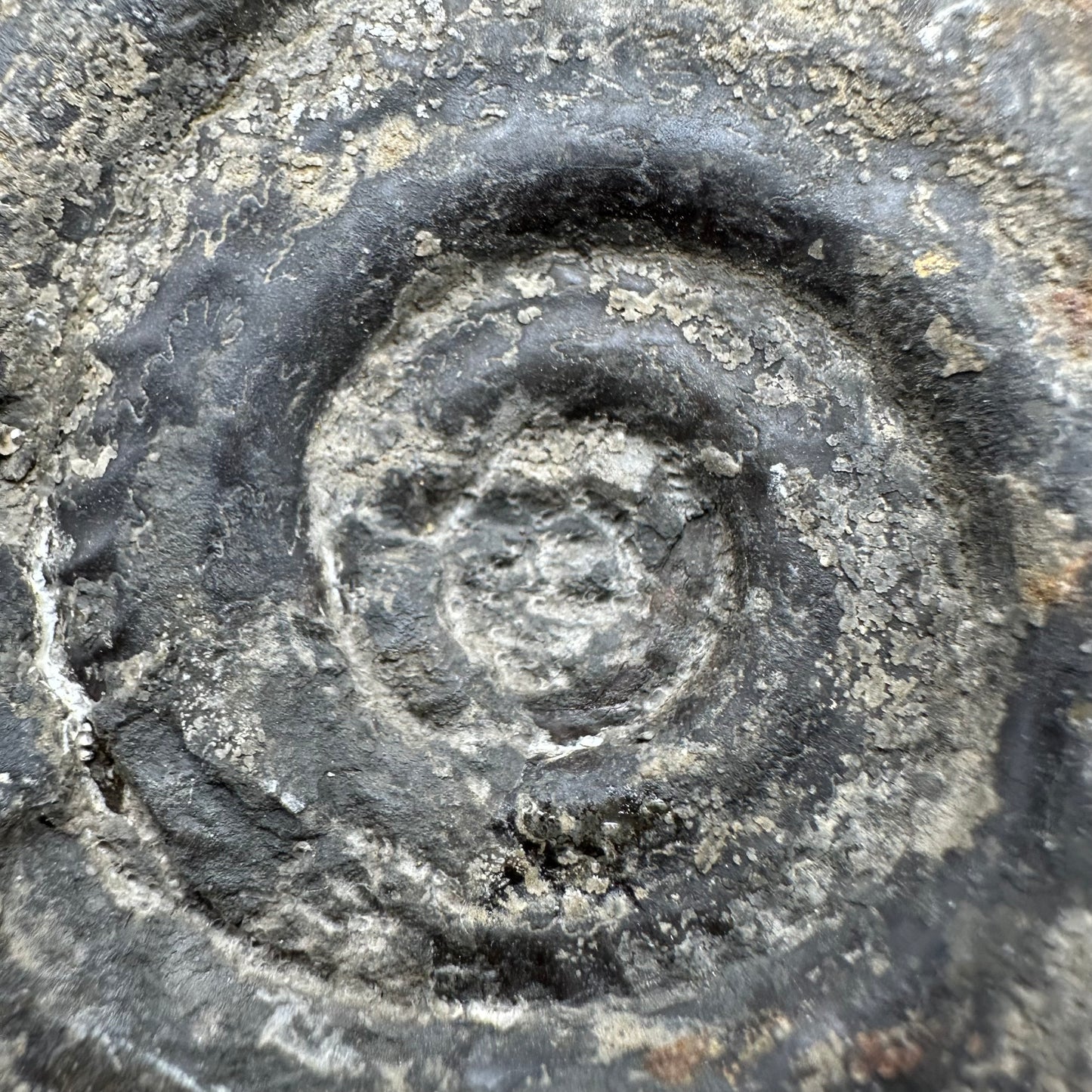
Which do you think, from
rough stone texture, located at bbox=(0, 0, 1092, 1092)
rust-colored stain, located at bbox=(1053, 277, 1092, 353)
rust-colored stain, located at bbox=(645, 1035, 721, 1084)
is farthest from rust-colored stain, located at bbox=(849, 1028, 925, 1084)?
rust-colored stain, located at bbox=(1053, 277, 1092, 353)

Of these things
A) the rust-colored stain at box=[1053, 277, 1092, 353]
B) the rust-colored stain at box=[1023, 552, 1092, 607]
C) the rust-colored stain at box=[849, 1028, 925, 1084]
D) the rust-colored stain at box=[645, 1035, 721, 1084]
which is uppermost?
the rust-colored stain at box=[1053, 277, 1092, 353]

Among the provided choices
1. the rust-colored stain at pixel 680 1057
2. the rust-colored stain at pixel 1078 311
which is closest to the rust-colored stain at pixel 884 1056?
the rust-colored stain at pixel 680 1057

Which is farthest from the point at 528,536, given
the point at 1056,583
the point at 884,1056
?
the point at 884,1056

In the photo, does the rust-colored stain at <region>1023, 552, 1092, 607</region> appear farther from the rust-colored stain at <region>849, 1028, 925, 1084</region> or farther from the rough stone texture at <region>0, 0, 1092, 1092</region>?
the rust-colored stain at <region>849, 1028, 925, 1084</region>

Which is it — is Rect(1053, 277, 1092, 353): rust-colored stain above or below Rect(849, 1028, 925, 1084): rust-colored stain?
above

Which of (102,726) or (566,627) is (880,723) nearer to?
(566,627)

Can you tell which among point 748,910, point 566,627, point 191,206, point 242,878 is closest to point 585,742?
point 566,627
